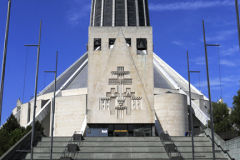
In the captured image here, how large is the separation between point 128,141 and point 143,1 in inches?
2311

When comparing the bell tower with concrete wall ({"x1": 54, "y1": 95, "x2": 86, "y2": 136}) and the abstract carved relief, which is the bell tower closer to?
the abstract carved relief

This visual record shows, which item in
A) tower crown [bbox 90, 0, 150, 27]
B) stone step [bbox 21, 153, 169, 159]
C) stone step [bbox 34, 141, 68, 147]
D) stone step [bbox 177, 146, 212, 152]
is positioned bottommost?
stone step [bbox 21, 153, 169, 159]

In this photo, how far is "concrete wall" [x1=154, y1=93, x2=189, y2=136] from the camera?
3938 centimetres

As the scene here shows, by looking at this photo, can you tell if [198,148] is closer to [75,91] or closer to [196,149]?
[196,149]

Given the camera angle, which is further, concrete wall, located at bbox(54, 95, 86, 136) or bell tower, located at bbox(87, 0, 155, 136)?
concrete wall, located at bbox(54, 95, 86, 136)

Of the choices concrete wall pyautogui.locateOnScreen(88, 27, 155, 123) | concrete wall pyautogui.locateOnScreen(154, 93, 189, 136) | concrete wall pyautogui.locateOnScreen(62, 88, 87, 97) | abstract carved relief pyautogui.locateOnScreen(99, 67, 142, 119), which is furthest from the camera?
concrete wall pyautogui.locateOnScreen(62, 88, 87, 97)

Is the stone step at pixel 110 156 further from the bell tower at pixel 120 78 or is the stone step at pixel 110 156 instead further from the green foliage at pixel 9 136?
the bell tower at pixel 120 78

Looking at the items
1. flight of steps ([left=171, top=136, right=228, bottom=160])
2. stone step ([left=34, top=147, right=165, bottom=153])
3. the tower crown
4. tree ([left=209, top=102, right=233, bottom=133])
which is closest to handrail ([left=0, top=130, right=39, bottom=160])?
stone step ([left=34, top=147, right=165, bottom=153])

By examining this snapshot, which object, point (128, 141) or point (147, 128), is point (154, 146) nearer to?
point (128, 141)

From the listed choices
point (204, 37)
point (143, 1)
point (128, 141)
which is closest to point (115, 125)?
point (128, 141)

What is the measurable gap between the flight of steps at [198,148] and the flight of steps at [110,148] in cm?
129

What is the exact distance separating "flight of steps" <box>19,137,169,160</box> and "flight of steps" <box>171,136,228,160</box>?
1.29 meters

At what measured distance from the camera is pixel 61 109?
1693 inches

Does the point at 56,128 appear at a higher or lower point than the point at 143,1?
lower
